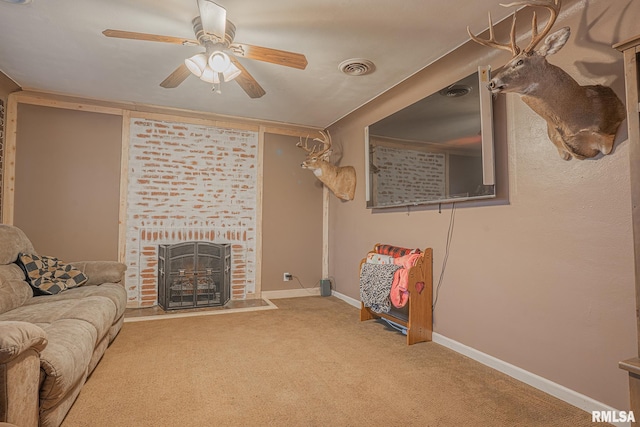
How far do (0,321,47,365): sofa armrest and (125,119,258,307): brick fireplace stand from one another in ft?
9.84

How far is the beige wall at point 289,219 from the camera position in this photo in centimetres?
486

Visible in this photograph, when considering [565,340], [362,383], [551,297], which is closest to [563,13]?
[551,297]

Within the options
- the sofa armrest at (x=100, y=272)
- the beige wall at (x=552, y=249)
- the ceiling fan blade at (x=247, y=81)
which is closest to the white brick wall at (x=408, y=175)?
the beige wall at (x=552, y=249)

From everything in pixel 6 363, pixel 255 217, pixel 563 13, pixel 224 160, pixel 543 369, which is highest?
pixel 563 13

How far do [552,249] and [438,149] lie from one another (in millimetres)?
1223

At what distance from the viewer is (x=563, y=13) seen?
209cm

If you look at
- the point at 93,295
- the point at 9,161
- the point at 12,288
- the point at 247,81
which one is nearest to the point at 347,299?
the point at 93,295

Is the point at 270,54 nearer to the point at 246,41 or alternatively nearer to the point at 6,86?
the point at 246,41

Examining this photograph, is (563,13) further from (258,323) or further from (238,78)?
(258,323)

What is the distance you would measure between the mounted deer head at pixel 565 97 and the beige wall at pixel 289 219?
339 centimetres

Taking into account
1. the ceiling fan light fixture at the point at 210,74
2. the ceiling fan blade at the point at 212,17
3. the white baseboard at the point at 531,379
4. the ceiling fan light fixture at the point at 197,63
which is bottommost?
the white baseboard at the point at 531,379

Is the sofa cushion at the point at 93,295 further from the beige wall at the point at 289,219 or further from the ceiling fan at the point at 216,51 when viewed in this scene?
the beige wall at the point at 289,219

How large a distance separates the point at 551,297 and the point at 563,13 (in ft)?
5.86

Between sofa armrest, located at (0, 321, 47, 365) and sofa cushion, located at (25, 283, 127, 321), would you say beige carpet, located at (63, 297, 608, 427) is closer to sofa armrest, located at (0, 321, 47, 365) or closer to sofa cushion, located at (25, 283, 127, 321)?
sofa cushion, located at (25, 283, 127, 321)
